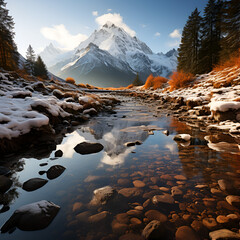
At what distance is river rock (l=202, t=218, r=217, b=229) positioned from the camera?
1.57 metres

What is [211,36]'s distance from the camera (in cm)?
2347

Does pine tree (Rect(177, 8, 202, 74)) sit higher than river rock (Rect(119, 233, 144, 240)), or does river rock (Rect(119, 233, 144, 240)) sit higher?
pine tree (Rect(177, 8, 202, 74))

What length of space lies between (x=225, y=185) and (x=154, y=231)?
62.0 inches

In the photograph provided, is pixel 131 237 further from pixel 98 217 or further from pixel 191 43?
pixel 191 43

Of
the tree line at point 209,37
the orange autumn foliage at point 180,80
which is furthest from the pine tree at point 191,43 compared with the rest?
the orange autumn foliage at point 180,80

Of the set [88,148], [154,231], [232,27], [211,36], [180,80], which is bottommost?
[154,231]

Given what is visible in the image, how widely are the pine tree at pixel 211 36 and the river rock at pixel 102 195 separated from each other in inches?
1081

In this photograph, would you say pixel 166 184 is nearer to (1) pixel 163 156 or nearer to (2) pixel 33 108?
(1) pixel 163 156

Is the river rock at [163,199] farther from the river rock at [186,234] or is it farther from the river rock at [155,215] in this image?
the river rock at [186,234]

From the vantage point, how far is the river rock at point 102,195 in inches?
78.6

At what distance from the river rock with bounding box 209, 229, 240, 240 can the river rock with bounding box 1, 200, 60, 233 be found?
188 cm

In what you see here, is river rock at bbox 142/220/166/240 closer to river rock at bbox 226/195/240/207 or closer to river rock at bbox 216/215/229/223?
river rock at bbox 216/215/229/223

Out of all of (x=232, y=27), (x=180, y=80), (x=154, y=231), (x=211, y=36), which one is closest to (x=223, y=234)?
(x=154, y=231)

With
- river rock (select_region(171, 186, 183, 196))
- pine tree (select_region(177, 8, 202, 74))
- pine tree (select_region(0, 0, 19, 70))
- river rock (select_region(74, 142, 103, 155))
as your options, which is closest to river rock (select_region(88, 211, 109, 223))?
river rock (select_region(171, 186, 183, 196))
